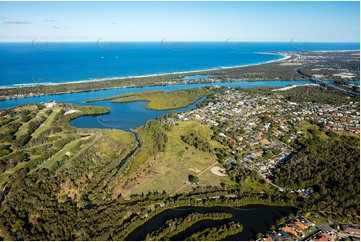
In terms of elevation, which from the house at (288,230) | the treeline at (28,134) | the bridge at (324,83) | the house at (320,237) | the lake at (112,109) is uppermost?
the bridge at (324,83)

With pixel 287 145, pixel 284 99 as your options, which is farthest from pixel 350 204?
pixel 284 99

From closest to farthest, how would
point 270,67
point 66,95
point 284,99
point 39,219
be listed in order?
point 39,219 < point 284,99 < point 66,95 < point 270,67

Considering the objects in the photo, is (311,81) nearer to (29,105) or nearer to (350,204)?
(350,204)

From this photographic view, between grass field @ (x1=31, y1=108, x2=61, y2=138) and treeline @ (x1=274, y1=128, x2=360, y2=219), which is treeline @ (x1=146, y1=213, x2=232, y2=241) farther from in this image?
grass field @ (x1=31, y1=108, x2=61, y2=138)

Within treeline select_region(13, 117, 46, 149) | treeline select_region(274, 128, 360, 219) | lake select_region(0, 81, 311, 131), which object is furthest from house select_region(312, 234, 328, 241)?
treeline select_region(13, 117, 46, 149)

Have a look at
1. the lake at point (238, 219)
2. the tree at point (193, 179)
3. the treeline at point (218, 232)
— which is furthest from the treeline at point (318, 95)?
the treeline at point (218, 232)

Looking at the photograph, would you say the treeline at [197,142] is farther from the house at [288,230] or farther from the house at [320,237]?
the house at [320,237]
